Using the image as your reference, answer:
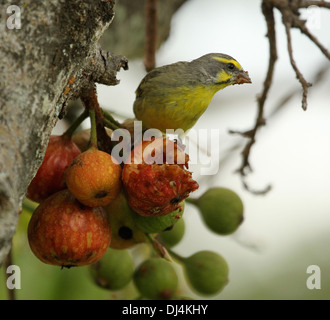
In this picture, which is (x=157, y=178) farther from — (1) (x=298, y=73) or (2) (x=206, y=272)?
(2) (x=206, y=272)

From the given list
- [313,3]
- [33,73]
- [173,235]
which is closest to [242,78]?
[313,3]

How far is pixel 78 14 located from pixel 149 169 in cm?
52

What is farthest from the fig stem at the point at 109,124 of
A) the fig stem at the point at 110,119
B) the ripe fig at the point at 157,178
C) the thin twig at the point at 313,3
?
the thin twig at the point at 313,3

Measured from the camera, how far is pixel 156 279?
2.31 meters

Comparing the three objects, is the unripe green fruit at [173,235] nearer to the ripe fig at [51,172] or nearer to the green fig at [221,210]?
the green fig at [221,210]

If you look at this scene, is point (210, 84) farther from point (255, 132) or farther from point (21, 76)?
point (21, 76)

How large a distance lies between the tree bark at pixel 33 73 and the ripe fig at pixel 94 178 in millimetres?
226

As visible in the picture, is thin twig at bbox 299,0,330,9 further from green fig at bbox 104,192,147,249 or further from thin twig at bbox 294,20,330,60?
green fig at bbox 104,192,147,249

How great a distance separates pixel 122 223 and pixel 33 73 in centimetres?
73

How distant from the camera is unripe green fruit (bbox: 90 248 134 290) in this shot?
2357 mm

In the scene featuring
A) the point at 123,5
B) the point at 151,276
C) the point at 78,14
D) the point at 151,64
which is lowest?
the point at 151,276

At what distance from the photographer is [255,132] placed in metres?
2.48

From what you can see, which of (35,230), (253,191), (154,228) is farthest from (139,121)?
(253,191)

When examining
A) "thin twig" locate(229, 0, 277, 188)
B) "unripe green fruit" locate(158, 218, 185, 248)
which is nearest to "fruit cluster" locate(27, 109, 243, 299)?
"unripe green fruit" locate(158, 218, 185, 248)
